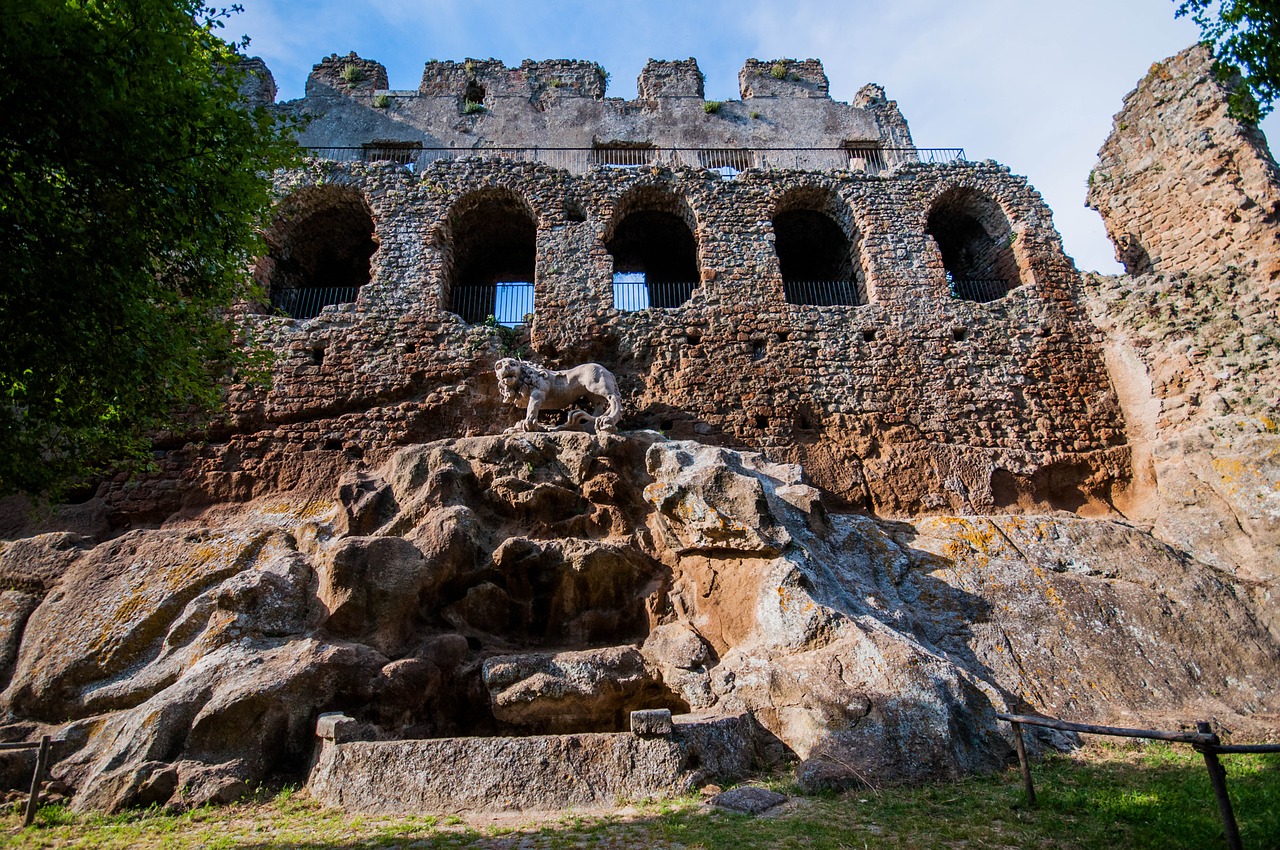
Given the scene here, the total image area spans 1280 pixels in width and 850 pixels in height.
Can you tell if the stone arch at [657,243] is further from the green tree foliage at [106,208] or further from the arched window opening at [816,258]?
the green tree foliage at [106,208]

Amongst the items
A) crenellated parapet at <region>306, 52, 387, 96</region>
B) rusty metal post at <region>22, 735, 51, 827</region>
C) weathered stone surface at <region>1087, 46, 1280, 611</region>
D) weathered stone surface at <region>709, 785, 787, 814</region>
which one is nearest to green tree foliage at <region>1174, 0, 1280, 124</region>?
weathered stone surface at <region>1087, 46, 1280, 611</region>

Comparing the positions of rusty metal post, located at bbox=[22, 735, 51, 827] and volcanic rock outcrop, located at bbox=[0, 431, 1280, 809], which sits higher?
volcanic rock outcrop, located at bbox=[0, 431, 1280, 809]

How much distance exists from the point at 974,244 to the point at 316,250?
14662 mm

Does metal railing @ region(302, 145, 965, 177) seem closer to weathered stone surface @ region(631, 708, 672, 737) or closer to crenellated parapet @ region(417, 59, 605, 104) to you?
crenellated parapet @ region(417, 59, 605, 104)

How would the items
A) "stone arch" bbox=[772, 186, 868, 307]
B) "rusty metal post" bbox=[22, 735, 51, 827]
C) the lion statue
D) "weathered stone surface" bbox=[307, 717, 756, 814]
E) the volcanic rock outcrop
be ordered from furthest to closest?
"stone arch" bbox=[772, 186, 868, 307] → the lion statue → the volcanic rock outcrop → "rusty metal post" bbox=[22, 735, 51, 827] → "weathered stone surface" bbox=[307, 717, 756, 814]

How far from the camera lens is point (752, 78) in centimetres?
2044

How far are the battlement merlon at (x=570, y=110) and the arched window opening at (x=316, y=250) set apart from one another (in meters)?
4.66

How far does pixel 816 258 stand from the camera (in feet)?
54.5

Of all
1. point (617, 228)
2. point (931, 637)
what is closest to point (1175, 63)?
point (617, 228)

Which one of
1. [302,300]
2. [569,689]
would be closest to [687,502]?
[569,689]

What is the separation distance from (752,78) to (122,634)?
65.7 feet

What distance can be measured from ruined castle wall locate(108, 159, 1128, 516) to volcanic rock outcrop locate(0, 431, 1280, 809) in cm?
175

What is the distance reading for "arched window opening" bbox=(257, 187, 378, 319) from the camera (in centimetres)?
1413

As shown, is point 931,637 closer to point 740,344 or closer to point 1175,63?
point 740,344
